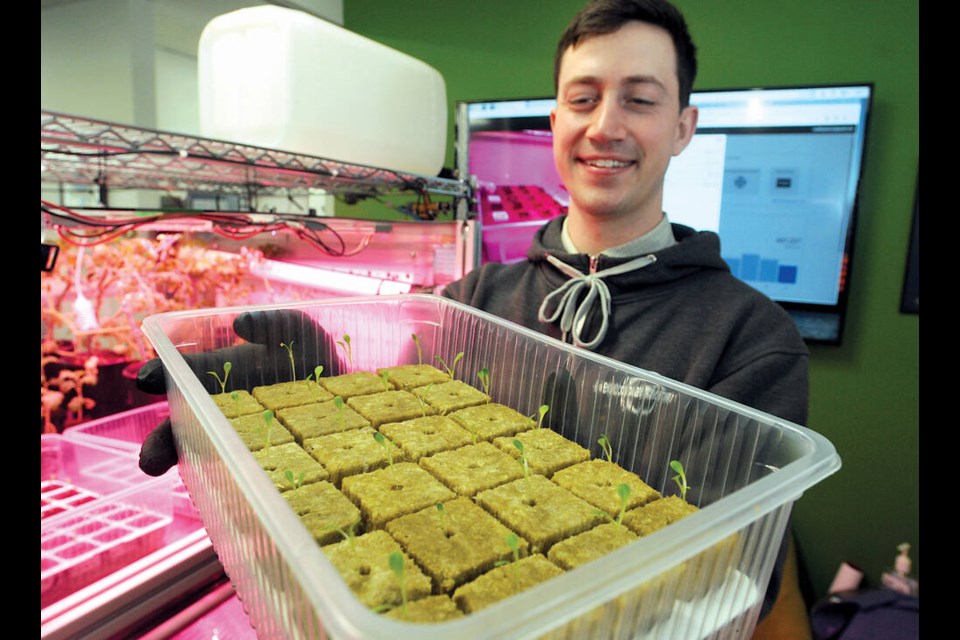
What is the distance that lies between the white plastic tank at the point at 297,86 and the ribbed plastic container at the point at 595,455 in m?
0.51

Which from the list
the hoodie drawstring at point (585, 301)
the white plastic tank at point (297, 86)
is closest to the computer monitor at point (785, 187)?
the white plastic tank at point (297, 86)

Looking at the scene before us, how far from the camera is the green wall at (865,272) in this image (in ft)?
6.72

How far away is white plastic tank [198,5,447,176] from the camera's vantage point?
51.5 inches

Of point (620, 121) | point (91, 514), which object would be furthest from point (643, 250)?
point (91, 514)

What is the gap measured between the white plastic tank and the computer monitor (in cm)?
54

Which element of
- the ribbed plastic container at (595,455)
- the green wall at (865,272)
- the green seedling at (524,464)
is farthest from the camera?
the green wall at (865,272)

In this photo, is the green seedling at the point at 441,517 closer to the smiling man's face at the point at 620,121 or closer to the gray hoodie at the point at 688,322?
the gray hoodie at the point at 688,322

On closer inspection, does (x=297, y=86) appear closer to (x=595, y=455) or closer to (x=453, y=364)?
(x=453, y=364)

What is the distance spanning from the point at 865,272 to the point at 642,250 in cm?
140

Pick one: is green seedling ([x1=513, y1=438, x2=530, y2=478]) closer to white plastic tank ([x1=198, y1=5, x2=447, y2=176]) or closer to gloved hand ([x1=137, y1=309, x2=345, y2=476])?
gloved hand ([x1=137, y1=309, x2=345, y2=476])

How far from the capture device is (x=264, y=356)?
1112mm

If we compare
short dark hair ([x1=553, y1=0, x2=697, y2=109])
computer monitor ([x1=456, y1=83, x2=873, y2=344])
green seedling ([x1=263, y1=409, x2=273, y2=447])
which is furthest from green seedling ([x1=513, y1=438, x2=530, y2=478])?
computer monitor ([x1=456, y1=83, x2=873, y2=344])

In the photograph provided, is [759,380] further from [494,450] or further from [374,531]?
[374,531]

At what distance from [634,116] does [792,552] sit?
1.90 meters
